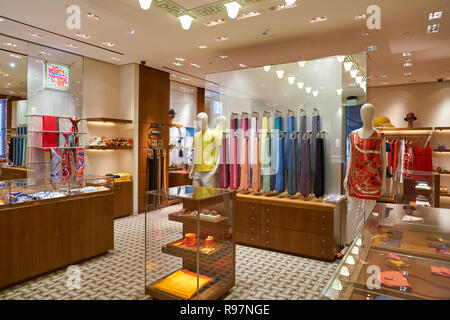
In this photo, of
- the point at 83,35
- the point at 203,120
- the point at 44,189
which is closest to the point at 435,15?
the point at 203,120

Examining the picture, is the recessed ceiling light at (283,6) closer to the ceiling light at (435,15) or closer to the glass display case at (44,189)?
the ceiling light at (435,15)

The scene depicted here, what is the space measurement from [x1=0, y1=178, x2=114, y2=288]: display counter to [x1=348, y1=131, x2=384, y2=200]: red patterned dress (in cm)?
333

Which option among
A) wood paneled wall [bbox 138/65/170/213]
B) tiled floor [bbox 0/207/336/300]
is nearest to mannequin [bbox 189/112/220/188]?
tiled floor [bbox 0/207/336/300]

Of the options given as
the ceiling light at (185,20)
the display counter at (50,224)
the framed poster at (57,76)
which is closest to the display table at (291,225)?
the display counter at (50,224)

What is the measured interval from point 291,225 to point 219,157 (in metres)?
1.57

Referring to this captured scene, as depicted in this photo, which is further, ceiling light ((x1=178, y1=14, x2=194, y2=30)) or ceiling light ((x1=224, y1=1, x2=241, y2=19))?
ceiling light ((x1=178, y1=14, x2=194, y2=30))

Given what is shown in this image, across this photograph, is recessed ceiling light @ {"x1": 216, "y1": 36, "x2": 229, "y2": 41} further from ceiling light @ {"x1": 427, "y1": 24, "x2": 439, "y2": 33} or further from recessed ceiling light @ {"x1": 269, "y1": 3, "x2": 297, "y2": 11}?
ceiling light @ {"x1": 427, "y1": 24, "x2": 439, "y2": 33}

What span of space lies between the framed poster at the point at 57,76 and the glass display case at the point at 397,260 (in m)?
5.87

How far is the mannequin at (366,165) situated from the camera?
3.71m

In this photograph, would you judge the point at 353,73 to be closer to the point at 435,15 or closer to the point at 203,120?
the point at 435,15

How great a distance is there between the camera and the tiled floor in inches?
109
